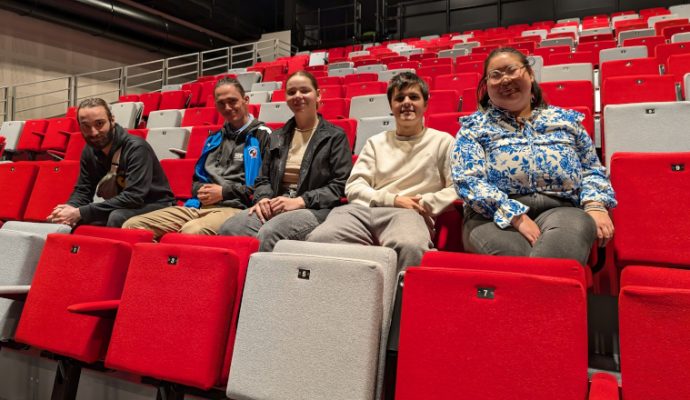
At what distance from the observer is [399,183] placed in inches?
36.5

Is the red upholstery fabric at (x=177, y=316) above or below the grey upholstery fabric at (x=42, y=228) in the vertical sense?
below

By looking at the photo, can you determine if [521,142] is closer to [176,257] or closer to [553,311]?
[553,311]

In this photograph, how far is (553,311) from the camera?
0.45 metres

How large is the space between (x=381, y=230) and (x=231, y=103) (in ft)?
1.74

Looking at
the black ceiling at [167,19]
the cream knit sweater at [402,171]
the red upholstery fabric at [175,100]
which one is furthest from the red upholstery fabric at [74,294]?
the black ceiling at [167,19]

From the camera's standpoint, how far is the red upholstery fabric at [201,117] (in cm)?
212

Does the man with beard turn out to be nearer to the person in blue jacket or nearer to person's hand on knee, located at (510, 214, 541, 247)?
the person in blue jacket

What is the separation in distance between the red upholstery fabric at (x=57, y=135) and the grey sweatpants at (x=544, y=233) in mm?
2126

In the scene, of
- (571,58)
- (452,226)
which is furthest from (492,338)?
(571,58)

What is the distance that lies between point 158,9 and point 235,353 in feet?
17.7

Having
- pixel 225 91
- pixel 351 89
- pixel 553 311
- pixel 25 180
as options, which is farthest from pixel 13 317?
pixel 351 89

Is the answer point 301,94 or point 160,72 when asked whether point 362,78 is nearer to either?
point 301,94

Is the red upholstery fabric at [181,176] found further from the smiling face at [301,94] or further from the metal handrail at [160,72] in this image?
the metal handrail at [160,72]

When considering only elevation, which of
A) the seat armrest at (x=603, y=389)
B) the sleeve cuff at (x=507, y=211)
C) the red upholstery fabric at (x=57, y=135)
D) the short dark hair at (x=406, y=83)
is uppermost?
the red upholstery fabric at (x=57, y=135)
